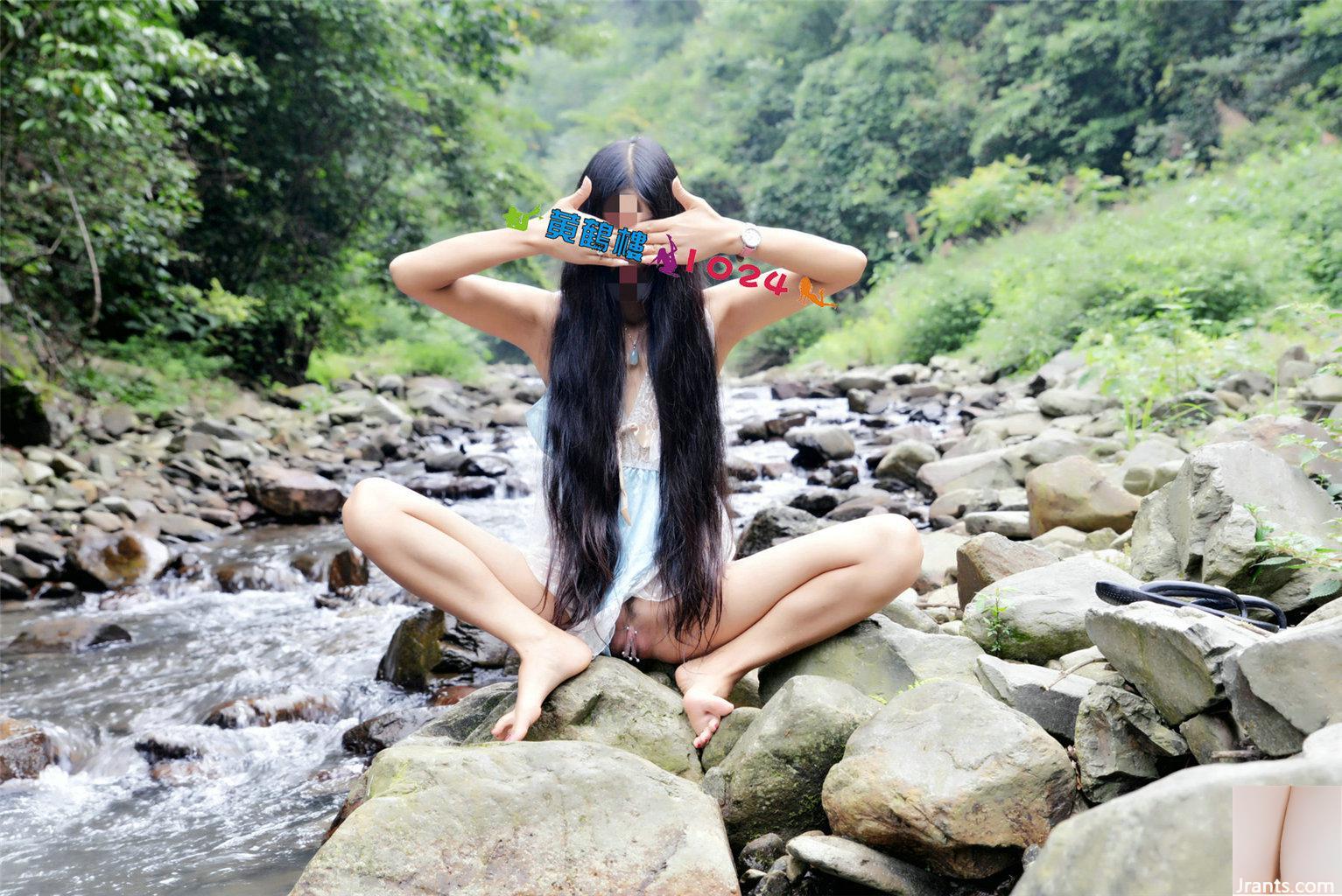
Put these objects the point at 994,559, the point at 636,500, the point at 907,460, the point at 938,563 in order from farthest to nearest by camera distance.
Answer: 1. the point at 907,460
2. the point at 938,563
3. the point at 994,559
4. the point at 636,500

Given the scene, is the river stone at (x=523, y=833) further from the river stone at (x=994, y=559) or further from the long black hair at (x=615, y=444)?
the river stone at (x=994, y=559)

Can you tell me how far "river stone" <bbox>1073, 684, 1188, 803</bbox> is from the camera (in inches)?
74.7

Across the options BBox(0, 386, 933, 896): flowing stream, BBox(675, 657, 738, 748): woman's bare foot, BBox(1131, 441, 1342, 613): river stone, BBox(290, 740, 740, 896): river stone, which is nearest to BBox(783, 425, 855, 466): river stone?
BBox(0, 386, 933, 896): flowing stream

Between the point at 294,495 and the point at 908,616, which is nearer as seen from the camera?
the point at 908,616

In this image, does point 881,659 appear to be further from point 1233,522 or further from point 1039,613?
point 1233,522

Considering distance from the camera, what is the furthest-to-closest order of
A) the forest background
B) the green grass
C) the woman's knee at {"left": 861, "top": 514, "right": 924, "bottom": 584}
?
the green grass
the forest background
the woman's knee at {"left": 861, "top": 514, "right": 924, "bottom": 584}

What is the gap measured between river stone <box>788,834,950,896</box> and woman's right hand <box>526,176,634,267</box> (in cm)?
140

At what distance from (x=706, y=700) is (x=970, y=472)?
4138mm

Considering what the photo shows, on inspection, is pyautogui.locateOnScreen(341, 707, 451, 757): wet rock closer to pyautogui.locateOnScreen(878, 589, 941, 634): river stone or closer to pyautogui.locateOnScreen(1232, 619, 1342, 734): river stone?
pyautogui.locateOnScreen(878, 589, 941, 634): river stone

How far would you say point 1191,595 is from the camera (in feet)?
7.29

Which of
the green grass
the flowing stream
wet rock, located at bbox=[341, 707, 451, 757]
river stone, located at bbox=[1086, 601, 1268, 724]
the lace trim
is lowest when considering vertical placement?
the flowing stream

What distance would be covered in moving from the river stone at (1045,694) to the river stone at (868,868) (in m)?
0.46

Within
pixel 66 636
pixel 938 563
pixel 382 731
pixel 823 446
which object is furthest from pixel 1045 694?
pixel 823 446

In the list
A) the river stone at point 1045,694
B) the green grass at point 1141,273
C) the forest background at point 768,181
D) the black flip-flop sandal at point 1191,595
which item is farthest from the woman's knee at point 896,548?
the green grass at point 1141,273
